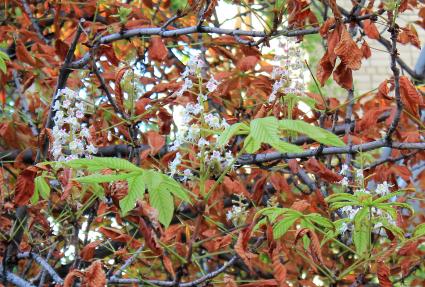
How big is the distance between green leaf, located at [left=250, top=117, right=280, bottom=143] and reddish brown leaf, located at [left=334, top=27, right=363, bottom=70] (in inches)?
27.0

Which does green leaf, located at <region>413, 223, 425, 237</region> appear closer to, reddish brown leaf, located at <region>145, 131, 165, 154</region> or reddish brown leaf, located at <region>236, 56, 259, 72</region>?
reddish brown leaf, located at <region>145, 131, 165, 154</region>

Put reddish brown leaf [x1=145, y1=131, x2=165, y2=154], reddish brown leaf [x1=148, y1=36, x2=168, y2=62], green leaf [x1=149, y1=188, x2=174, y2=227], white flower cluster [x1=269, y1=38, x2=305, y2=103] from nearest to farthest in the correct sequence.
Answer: green leaf [x1=149, y1=188, x2=174, y2=227]
white flower cluster [x1=269, y1=38, x2=305, y2=103]
reddish brown leaf [x1=145, y1=131, x2=165, y2=154]
reddish brown leaf [x1=148, y1=36, x2=168, y2=62]

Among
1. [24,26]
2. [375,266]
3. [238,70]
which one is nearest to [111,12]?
[24,26]

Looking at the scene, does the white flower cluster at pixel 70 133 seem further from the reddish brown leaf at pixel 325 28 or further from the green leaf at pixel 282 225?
the reddish brown leaf at pixel 325 28

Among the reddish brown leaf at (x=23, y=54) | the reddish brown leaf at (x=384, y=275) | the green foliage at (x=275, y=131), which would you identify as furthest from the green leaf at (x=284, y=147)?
the reddish brown leaf at (x=23, y=54)

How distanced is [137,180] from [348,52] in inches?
27.8

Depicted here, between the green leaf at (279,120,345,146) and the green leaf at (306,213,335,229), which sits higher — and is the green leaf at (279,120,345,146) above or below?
above

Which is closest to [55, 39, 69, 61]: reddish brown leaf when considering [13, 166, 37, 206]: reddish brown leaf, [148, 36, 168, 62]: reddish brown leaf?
[148, 36, 168, 62]: reddish brown leaf

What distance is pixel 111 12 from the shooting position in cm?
312

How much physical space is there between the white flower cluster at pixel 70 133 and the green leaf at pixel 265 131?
0.72 metres

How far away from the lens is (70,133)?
183 centimetres

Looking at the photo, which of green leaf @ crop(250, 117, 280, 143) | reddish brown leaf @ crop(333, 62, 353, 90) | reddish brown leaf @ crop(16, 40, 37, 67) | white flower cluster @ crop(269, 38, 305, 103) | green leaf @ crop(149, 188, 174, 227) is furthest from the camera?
reddish brown leaf @ crop(16, 40, 37, 67)

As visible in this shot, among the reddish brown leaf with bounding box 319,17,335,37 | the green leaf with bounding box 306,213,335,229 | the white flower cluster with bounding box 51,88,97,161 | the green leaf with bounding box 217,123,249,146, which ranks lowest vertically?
the green leaf with bounding box 306,213,335,229

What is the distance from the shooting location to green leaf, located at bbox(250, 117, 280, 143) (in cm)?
116
